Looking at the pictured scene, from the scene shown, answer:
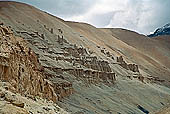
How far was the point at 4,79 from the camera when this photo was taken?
19.4 metres

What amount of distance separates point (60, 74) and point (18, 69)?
1801cm

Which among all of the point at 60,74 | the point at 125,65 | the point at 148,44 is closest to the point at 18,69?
the point at 60,74

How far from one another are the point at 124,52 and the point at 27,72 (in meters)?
62.5

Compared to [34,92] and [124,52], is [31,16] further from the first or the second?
[34,92]

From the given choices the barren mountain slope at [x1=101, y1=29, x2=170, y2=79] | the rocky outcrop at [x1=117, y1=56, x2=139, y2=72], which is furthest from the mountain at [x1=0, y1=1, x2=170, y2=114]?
the barren mountain slope at [x1=101, y1=29, x2=170, y2=79]

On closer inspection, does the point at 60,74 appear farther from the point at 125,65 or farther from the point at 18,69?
the point at 125,65

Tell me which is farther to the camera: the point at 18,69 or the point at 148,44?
the point at 148,44

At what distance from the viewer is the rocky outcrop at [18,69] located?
20266 millimetres

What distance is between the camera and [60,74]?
41.0 m

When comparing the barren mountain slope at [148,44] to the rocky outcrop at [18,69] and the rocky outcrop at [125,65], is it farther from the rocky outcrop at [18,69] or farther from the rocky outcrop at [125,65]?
the rocky outcrop at [18,69]

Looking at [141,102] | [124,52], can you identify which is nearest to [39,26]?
[141,102]

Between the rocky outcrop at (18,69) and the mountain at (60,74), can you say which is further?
the mountain at (60,74)

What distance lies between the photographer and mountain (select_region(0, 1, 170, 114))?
21375mm

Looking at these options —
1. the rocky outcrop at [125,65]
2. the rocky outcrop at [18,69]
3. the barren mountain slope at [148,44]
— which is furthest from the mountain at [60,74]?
the barren mountain slope at [148,44]
